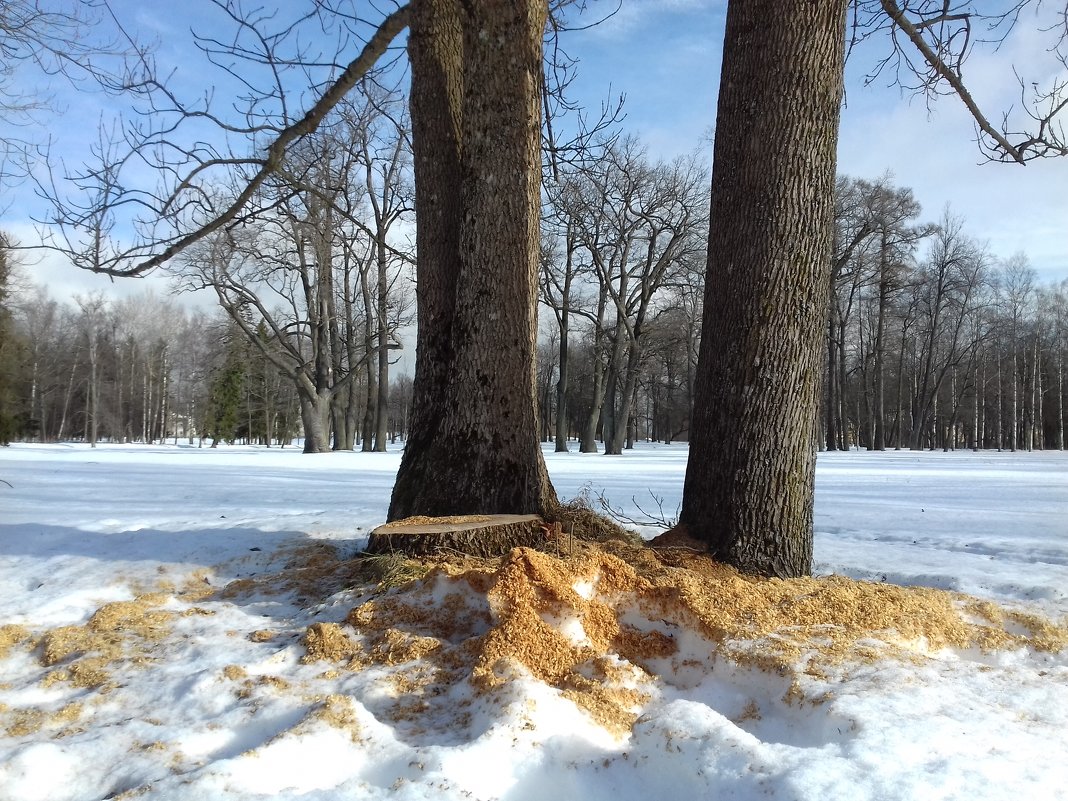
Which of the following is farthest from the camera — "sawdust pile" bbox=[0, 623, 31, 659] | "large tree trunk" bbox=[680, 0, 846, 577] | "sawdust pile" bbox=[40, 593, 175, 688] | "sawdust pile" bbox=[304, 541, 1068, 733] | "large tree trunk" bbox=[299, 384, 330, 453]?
"large tree trunk" bbox=[299, 384, 330, 453]

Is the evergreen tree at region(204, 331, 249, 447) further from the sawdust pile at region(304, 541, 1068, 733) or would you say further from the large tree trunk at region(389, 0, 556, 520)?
the sawdust pile at region(304, 541, 1068, 733)

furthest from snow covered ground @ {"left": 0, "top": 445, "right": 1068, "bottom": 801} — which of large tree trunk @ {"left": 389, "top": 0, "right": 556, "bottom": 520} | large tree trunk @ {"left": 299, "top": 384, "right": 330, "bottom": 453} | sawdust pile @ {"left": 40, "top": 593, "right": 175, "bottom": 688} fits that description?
large tree trunk @ {"left": 299, "top": 384, "right": 330, "bottom": 453}

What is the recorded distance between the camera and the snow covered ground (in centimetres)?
183

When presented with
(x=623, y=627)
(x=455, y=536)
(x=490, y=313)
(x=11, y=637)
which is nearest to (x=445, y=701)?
(x=623, y=627)

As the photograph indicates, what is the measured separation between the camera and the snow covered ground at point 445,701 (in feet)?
6.00

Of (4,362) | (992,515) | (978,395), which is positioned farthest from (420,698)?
(978,395)

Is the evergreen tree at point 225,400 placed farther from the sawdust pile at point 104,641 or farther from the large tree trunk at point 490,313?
the sawdust pile at point 104,641

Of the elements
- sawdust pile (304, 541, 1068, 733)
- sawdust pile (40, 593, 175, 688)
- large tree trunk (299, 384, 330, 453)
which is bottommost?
sawdust pile (40, 593, 175, 688)

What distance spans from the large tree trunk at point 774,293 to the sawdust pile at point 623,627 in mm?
384

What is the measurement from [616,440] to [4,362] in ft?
90.7

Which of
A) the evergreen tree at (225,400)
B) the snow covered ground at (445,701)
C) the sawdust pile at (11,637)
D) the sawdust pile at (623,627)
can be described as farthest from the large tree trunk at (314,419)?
the evergreen tree at (225,400)

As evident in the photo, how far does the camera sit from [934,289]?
3384 cm

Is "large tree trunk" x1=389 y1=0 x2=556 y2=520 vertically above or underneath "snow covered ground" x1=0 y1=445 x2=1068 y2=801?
above

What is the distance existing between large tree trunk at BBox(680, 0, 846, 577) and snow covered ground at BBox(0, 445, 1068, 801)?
72 centimetres
